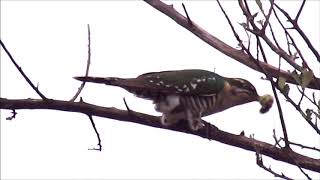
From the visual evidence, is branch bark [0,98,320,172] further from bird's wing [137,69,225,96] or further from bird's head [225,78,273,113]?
bird's head [225,78,273,113]

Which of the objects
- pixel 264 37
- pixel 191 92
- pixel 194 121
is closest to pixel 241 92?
pixel 191 92

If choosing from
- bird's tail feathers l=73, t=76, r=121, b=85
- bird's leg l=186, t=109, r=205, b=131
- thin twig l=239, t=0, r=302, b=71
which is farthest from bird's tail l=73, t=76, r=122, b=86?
thin twig l=239, t=0, r=302, b=71

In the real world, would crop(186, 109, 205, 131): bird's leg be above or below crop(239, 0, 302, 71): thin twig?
below

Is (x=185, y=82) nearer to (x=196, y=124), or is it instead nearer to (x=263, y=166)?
(x=196, y=124)

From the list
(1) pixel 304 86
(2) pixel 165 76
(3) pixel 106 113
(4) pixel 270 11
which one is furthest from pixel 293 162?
(2) pixel 165 76

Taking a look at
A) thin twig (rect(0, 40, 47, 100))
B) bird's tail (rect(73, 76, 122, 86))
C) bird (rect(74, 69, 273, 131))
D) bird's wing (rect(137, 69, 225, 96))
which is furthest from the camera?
bird's wing (rect(137, 69, 225, 96))

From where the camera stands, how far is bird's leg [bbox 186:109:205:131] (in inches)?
126

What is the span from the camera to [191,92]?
3.46m

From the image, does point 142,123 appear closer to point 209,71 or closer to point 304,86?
point 304,86

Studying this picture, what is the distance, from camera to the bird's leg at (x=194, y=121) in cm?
320

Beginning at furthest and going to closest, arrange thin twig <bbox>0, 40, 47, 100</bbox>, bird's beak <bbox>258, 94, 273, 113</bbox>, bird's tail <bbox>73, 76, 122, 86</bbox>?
1. bird's beak <bbox>258, 94, 273, 113</bbox>
2. bird's tail <bbox>73, 76, 122, 86</bbox>
3. thin twig <bbox>0, 40, 47, 100</bbox>

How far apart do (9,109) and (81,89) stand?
1.30 ft

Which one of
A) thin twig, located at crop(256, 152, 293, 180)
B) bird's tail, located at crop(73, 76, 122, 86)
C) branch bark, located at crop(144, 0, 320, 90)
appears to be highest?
branch bark, located at crop(144, 0, 320, 90)

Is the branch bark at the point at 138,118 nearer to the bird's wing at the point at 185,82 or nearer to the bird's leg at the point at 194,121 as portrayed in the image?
the bird's leg at the point at 194,121
